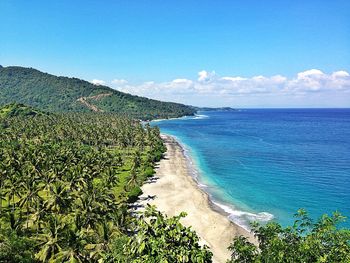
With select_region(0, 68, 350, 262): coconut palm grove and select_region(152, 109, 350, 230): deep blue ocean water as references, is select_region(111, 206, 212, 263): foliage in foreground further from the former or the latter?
select_region(152, 109, 350, 230): deep blue ocean water

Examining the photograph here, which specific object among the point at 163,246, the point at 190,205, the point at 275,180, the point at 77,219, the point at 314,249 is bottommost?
the point at 275,180

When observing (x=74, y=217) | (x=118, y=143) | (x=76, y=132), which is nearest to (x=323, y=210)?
(x=74, y=217)

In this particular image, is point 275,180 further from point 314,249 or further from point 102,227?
point 314,249

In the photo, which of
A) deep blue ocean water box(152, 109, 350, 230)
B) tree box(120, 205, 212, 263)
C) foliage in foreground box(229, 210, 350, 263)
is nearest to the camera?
tree box(120, 205, 212, 263)

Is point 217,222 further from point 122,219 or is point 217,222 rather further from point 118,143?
point 118,143

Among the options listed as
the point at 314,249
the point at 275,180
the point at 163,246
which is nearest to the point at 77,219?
the point at 163,246

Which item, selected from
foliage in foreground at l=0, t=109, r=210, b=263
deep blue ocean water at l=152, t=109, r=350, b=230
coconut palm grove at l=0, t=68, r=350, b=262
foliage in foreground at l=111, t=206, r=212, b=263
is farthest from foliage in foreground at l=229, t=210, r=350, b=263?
deep blue ocean water at l=152, t=109, r=350, b=230

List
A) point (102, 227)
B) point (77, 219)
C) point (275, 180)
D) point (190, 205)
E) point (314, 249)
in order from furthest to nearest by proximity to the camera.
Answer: point (275, 180)
point (190, 205)
point (77, 219)
point (102, 227)
point (314, 249)

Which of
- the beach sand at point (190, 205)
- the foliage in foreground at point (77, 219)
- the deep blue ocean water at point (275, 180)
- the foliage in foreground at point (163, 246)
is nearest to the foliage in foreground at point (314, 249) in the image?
the foliage in foreground at point (163, 246)
